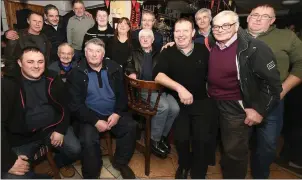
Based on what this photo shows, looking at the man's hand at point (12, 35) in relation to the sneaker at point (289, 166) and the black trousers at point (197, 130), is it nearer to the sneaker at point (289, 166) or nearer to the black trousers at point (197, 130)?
the black trousers at point (197, 130)

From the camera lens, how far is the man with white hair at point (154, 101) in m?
2.38

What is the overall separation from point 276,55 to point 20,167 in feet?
7.90

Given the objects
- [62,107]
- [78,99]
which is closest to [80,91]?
[78,99]

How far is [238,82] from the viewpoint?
6.04ft

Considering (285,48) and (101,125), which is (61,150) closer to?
(101,125)

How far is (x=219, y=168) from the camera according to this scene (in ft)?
8.55

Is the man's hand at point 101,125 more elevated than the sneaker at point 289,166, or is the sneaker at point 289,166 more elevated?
the man's hand at point 101,125

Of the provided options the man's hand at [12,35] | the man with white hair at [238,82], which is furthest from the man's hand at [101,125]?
the man's hand at [12,35]

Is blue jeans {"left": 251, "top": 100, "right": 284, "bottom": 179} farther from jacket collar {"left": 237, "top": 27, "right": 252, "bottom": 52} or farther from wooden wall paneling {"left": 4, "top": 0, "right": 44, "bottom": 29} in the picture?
wooden wall paneling {"left": 4, "top": 0, "right": 44, "bottom": 29}

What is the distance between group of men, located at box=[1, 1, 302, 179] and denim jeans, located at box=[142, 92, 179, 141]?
0.04 feet

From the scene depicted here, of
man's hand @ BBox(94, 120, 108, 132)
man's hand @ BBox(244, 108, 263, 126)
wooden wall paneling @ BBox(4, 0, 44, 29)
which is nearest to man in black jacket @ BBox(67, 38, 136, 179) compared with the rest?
man's hand @ BBox(94, 120, 108, 132)

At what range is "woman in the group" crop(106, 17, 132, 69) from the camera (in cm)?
313

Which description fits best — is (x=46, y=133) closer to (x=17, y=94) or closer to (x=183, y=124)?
(x=17, y=94)

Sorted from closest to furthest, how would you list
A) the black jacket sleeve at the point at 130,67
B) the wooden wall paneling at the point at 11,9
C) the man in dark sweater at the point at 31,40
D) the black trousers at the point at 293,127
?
the black jacket sleeve at the point at 130,67 < the black trousers at the point at 293,127 < the man in dark sweater at the point at 31,40 < the wooden wall paneling at the point at 11,9
